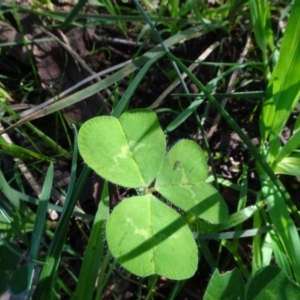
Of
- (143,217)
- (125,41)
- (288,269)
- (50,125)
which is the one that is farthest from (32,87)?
(288,269)

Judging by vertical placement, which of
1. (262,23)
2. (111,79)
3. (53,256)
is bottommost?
(53,256)

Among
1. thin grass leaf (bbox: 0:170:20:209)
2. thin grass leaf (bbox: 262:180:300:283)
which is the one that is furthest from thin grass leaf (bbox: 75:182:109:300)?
thin grass leaf (bbox: 262:180:300:283)

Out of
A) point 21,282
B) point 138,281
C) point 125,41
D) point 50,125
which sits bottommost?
point 138,281

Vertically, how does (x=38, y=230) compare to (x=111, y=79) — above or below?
below

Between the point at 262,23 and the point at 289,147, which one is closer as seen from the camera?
the point at 289,147

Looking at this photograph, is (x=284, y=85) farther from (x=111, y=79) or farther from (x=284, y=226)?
(x=111, y=79)

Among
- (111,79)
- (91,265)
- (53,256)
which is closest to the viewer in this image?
(53,256)

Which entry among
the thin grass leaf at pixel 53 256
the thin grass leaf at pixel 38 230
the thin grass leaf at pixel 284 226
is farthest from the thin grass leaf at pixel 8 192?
the thin grass leaf at pixel 284 226

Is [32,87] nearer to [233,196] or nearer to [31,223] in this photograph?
[31,223]

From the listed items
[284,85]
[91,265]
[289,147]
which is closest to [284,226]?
[289,147]
